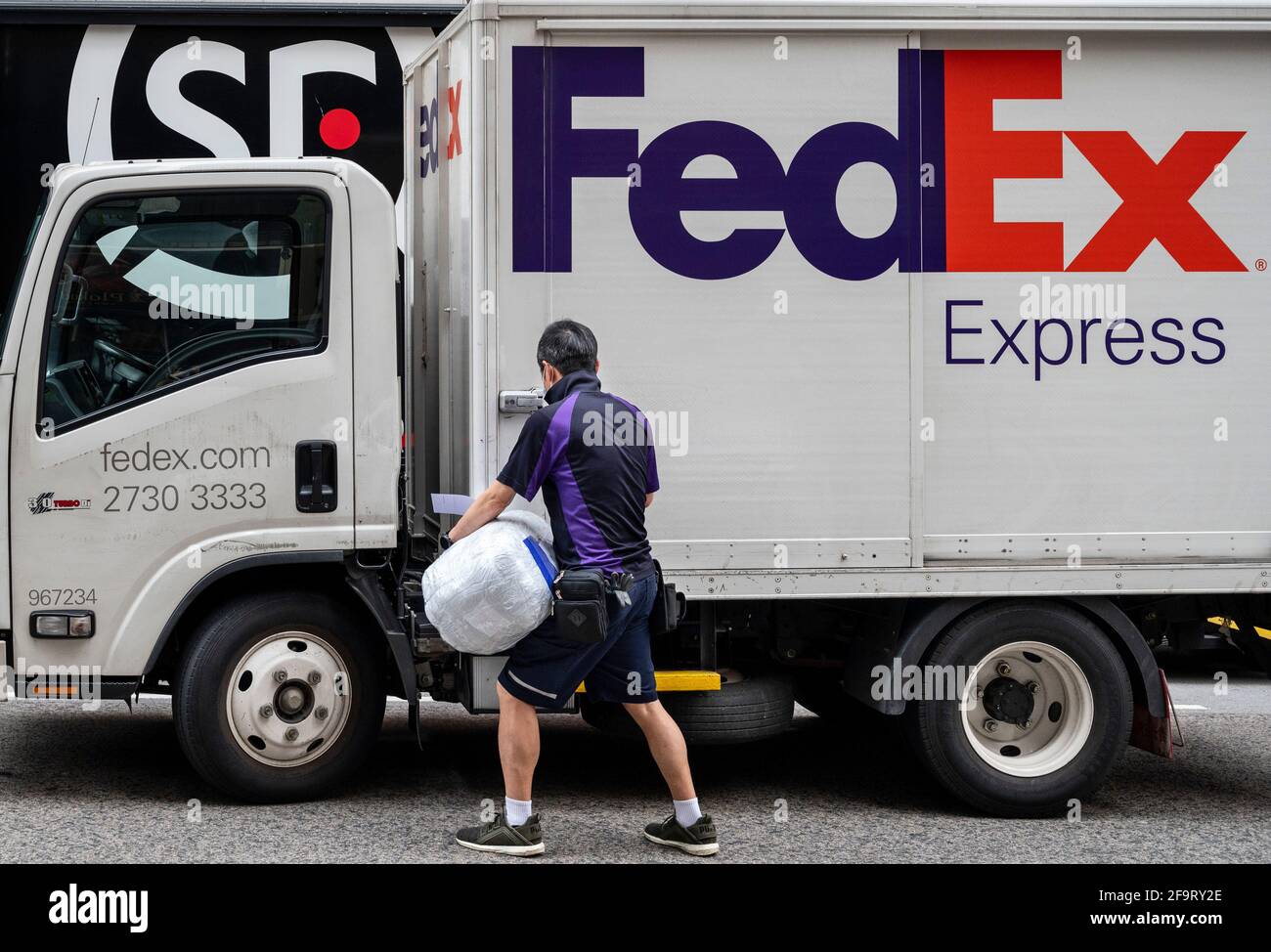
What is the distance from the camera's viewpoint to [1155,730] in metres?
5.58

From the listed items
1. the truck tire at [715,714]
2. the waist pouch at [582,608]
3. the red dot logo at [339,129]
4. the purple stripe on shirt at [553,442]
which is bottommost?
the truck tire at [715,714]

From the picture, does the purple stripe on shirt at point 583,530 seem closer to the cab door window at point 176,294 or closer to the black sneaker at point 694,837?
the black sneaker at point 694,837

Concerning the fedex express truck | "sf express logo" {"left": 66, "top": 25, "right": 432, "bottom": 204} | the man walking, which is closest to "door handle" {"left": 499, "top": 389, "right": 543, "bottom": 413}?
the fedex express truck

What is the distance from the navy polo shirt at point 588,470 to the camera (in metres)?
4.70

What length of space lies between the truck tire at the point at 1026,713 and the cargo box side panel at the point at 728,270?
59 centimetres

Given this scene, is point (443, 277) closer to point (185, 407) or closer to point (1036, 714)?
point (185, 407)

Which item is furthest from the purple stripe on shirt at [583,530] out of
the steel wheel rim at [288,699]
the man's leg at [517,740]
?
the steel wheel rim at [288,699]

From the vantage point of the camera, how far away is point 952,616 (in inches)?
212

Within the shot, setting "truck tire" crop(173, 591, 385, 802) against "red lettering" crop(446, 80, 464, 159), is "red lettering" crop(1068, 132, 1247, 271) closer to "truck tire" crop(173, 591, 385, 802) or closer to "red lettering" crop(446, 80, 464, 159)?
"red lettering" crop(446, 80, 464, 159)

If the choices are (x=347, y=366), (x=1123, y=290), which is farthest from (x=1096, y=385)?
(x=347, y=366)

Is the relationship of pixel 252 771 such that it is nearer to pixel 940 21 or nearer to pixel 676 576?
pixel 676 576

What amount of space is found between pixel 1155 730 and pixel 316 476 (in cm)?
360

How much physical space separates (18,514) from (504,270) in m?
2.08

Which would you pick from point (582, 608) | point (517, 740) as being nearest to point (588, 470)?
point (582, 608)
